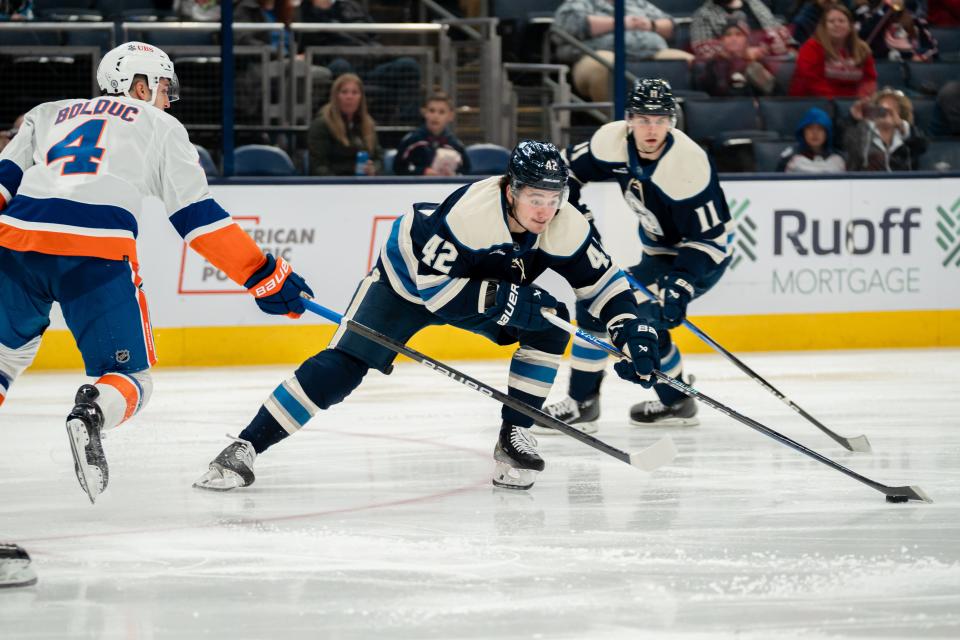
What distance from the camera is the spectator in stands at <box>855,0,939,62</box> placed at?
824cm

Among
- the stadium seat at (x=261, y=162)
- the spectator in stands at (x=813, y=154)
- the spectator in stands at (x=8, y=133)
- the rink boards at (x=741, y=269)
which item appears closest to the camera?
the spectator in stands at (x=8, y=133)

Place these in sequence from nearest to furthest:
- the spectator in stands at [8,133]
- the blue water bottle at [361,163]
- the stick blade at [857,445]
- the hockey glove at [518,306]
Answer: the hockey glove at [518,306], the stick blade at [857,445], the spectator in stands at [8,133], the blue water bottle at [361,163]

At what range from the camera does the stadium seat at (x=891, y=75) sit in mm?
8133

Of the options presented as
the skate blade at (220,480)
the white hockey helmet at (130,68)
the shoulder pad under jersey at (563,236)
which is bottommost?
the skate blade at (220,480)

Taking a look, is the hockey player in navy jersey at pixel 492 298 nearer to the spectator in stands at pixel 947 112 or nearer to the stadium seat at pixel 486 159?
the stadium seat at pixel 486 159

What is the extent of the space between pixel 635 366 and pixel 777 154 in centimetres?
392

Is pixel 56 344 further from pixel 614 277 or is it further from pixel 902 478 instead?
pixel 902 478

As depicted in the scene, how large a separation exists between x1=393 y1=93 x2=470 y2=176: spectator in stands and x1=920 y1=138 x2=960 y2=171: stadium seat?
2.37m

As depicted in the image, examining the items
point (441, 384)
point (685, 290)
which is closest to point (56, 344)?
point (441, 384)

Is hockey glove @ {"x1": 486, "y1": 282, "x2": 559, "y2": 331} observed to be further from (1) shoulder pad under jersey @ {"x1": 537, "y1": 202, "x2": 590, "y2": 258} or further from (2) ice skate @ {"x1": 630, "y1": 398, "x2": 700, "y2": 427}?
(2) ice skate @ {"x1": 630, "y1": 398, "x2": 700, "y2": 427}

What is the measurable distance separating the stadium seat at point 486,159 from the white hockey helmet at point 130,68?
11.5 feet

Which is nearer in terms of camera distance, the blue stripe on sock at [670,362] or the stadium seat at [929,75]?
the blue stripe on sock at [670,362]

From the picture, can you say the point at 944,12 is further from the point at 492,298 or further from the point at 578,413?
the point at 492,298

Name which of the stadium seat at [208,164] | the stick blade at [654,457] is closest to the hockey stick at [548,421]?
the stick blade at [654,457]
